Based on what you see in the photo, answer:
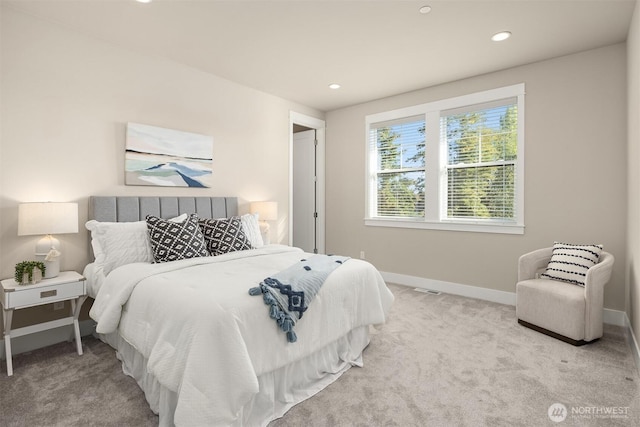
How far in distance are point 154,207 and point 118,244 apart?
0.68 m

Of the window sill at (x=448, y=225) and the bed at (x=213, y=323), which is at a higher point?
the window sill at (x=448, y=225)

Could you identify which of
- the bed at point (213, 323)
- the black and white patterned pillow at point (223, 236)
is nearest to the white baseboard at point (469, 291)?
the bed at point (213, 323)

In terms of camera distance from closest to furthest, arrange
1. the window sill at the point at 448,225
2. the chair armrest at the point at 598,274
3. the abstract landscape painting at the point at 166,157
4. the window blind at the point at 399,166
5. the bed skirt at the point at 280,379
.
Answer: the bed skirt at the point at 280,379 < the chair armrest at the point at 598,274 < the abstract landscape painting at the point at 166,157 < the window sill at the point at 448,225 < the window blind at the point at 399,166

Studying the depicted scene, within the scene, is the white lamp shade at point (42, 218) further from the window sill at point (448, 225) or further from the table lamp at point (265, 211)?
the window sill at point (448, 225)

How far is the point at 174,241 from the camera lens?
2834mm

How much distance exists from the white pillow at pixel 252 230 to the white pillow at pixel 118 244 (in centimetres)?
96

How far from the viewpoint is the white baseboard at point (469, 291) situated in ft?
10.6

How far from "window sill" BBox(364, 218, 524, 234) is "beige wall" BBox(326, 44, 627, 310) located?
0.06 metres

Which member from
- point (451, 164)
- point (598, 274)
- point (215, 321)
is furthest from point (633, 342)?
point (215, 321)

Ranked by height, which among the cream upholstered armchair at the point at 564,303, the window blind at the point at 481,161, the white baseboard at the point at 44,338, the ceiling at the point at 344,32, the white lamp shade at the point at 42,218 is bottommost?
the white baseboard at the point at 44,338

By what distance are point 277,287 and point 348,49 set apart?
248cm

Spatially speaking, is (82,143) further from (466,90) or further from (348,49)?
(466,90)

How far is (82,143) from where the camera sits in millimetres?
3008

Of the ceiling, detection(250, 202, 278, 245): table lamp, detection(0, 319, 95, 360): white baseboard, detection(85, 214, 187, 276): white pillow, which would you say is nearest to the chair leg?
the ceiling
